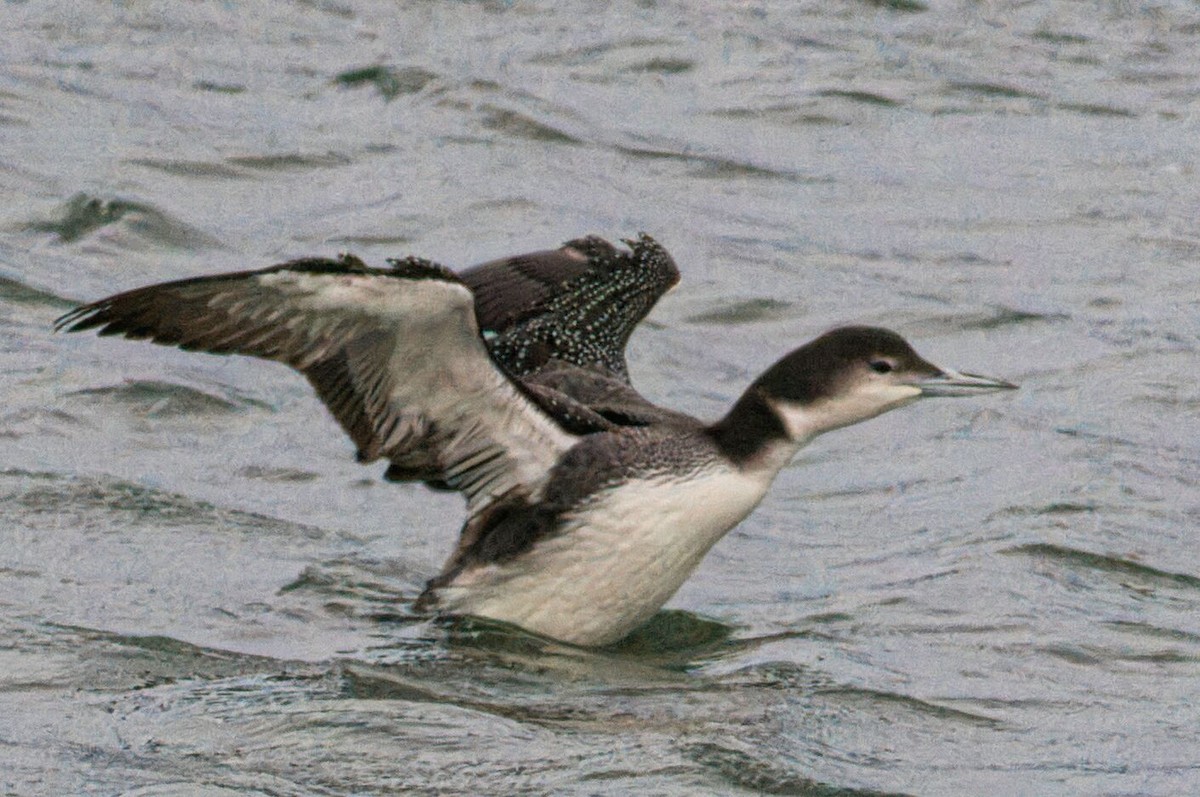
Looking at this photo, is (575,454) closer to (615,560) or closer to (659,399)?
(615,560)

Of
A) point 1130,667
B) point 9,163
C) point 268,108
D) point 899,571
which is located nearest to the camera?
point 1130,667

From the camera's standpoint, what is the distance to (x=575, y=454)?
669 centimetres

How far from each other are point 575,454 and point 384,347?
26.5 inches

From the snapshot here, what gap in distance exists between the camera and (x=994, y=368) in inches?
390

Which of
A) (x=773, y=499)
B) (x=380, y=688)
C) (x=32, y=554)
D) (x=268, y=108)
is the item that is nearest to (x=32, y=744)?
(x=380, y=688)

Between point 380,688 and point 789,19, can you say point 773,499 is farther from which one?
point 789,19

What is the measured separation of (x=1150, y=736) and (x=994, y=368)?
3.86 m

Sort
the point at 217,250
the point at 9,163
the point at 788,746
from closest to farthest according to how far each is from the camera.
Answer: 1. the point at 788,746
2. the point at 217,250
3. the point at 9,163

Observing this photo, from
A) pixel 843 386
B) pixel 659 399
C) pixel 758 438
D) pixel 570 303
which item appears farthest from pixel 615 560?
pixel 659 399

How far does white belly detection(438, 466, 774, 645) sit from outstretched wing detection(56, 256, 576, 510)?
0.75 feet

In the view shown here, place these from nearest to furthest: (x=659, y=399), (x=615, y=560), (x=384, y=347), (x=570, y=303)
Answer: (x=384, y=347), (x=615, y=560), (x=570, y=303), (x=659, y=399)

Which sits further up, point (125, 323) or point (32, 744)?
point (125, 323)

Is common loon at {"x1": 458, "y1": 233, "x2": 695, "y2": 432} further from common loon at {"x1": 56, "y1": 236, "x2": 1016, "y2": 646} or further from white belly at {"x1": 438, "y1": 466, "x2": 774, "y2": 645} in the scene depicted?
white belly at {"x1": 438, "y1": 466, "x2": 774, "y2": 645}

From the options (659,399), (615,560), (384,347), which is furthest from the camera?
(659,399)
